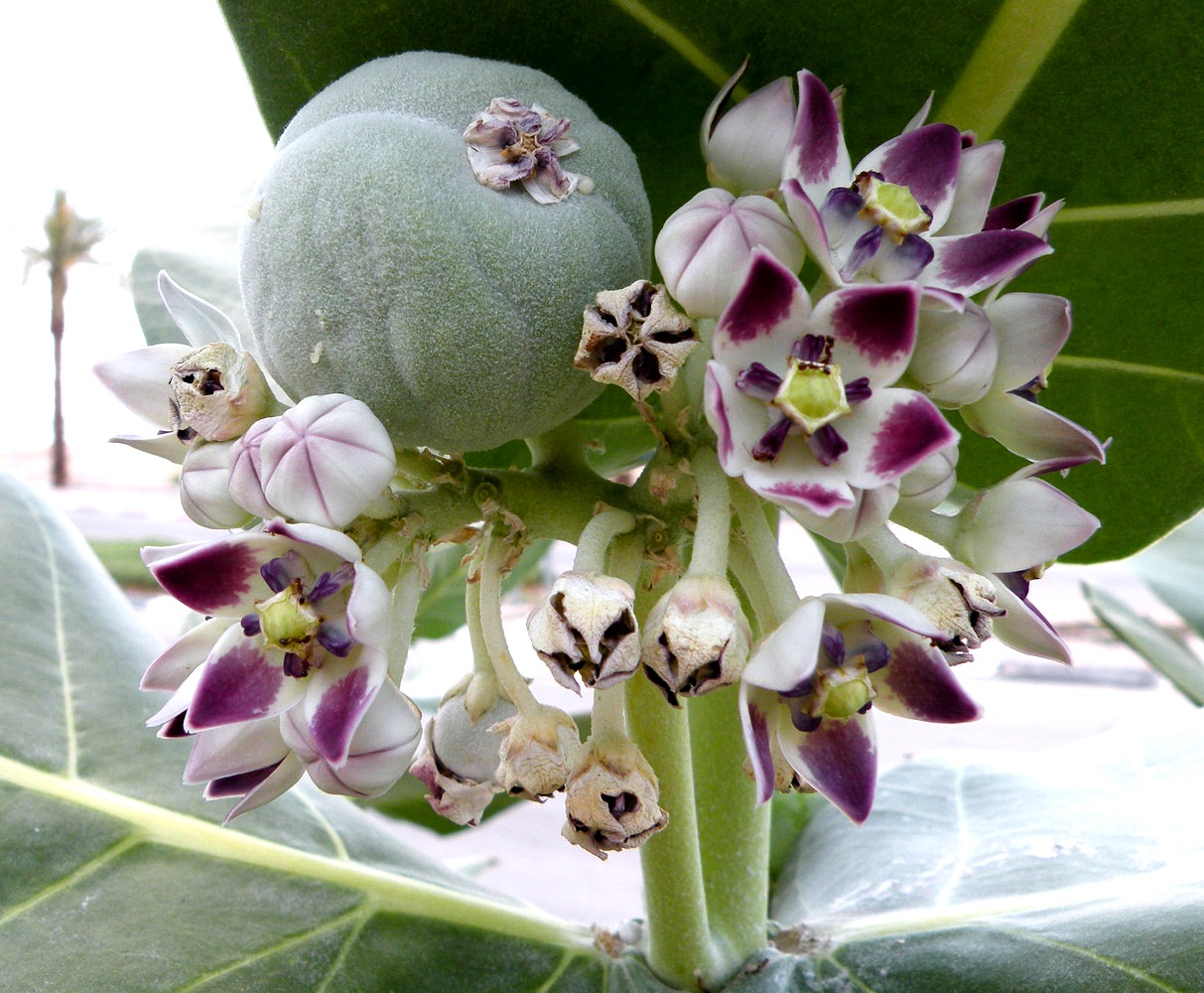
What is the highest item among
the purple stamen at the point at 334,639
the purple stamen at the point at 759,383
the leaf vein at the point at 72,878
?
the purple stamen at the point at 759,383

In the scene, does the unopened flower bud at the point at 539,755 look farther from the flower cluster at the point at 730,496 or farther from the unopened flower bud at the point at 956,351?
the unopened flower bud at the point at 956,351

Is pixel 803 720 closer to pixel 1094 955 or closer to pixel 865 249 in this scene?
pixel 865 249

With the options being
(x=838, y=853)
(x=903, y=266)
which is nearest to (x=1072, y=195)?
(x=903, y=266)

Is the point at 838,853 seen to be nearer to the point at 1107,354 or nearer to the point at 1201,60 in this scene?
the point at 1107,354

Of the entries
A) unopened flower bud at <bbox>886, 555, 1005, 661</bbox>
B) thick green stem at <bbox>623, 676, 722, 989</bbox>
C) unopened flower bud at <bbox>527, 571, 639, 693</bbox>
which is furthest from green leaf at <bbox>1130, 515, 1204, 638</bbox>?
unopened flower bud at <bbox>527, 571, 639, 693</bbox>

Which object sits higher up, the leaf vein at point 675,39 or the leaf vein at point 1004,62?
the leaf vein at point 1004,62

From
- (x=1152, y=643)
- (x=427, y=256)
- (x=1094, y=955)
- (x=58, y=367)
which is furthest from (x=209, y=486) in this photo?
(x=58, y=367)

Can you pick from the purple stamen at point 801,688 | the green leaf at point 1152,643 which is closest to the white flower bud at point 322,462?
the purple stamen at point 801,688
